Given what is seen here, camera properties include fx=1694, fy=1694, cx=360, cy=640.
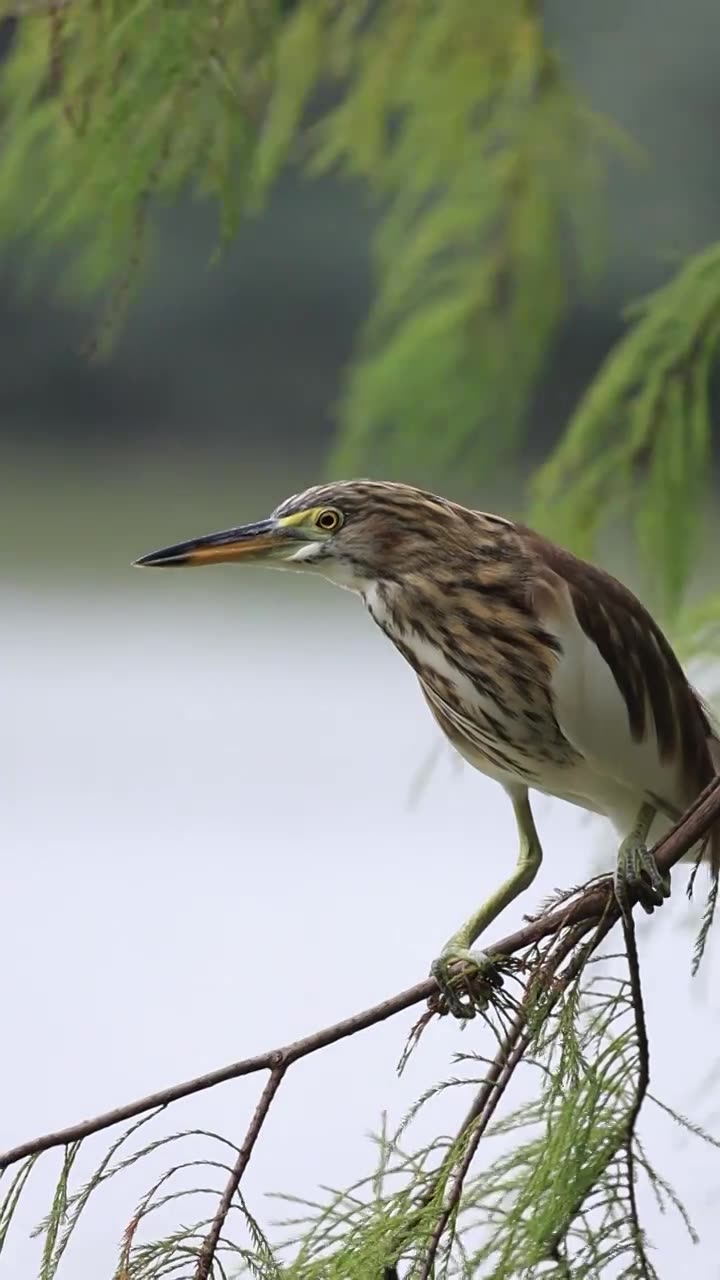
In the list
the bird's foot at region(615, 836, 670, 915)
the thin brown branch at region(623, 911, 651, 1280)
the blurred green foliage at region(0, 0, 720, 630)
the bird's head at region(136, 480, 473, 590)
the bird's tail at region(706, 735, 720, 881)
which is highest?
the blurred green foliage at region(0, 0, 720, 630)

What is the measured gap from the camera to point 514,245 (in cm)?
103

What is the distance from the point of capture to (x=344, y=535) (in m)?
0.62

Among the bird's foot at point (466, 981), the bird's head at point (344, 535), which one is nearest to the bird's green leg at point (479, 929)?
the bird's foot at point (466, 981)

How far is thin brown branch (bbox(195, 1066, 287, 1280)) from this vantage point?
52 cm

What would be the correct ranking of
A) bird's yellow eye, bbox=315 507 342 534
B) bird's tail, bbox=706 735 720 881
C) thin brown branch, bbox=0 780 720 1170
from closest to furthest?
thin brown branch, bbox=0 780 720 1170 < bird's yellow eye, bbox=315 507 342 534 < bird's tail, bbox=706 735 720 881

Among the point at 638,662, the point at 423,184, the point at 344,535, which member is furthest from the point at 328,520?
the point at 423,184

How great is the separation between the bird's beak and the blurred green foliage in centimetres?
14

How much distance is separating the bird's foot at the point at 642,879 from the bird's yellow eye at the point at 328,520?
16 cm

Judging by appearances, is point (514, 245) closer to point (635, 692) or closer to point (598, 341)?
point (635, 692)

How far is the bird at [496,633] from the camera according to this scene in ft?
2.03

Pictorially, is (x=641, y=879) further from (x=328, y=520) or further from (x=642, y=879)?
(x=328, y=520)

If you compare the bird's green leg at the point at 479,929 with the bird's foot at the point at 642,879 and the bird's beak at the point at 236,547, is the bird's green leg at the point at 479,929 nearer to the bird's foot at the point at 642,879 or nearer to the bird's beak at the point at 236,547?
the bird's foot at the point at 642,879

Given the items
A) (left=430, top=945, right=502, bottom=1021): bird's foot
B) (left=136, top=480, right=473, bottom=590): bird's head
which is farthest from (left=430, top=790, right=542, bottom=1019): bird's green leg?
(left=136, top=480, right=473, bottom=590): bird's head

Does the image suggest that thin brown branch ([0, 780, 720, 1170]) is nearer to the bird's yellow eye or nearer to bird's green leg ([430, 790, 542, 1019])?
bird's green leg ([430, 790, 542, 1019])
